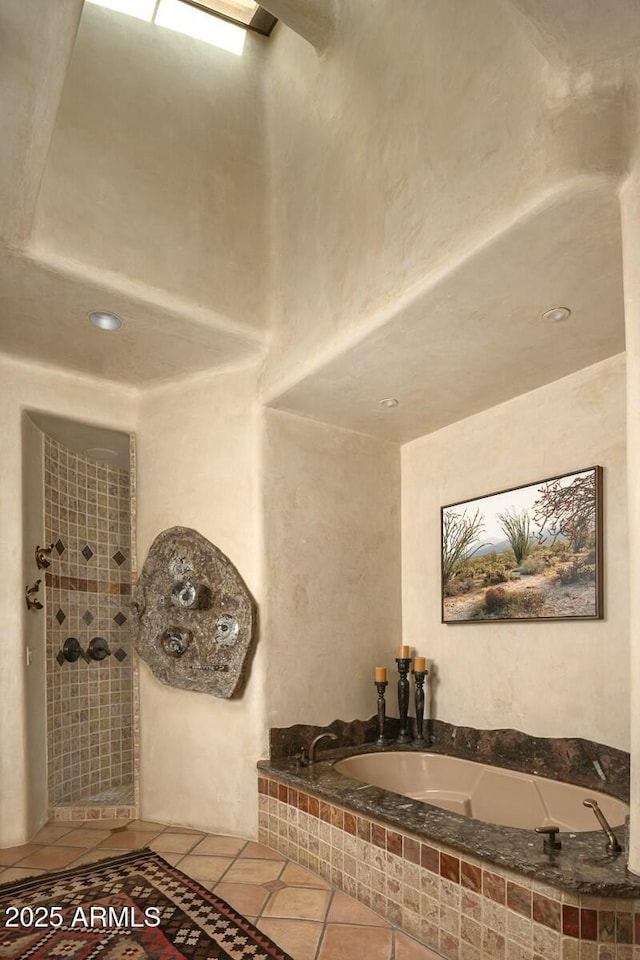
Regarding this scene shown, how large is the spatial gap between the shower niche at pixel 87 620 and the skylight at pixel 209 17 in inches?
82.9

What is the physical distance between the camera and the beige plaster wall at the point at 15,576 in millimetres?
3461

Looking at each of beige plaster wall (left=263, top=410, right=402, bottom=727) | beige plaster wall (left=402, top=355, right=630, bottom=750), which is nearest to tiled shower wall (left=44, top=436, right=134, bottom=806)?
beige plaster wall (left=263, top=410, right=402, bottom=727)

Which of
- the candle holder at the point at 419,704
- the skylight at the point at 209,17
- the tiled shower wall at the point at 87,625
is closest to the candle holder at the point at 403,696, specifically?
the candle holder at the point at 419,704

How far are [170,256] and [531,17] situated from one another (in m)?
1.92

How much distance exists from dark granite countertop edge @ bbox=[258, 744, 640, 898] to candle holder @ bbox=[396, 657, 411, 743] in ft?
2.74

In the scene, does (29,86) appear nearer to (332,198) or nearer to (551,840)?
(332,198)

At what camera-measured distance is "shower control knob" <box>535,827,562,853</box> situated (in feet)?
6.91

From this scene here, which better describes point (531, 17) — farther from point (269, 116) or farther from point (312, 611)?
point (312, 611)

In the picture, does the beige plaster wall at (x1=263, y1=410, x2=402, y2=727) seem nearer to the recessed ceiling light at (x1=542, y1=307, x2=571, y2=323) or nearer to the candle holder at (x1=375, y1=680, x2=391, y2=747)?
the candle holder at (x1=375, y1=680, x2=391, y2=747)

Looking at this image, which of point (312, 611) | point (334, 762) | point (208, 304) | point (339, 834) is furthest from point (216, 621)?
point (208, 304)

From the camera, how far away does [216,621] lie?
365 cm

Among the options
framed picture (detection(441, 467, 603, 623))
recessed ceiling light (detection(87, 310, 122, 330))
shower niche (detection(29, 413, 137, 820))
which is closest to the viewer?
framed picture (detection(441, 467, 603, 623))

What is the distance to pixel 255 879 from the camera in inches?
117

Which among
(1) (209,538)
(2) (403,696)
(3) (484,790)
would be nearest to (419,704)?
(2) (403,696)
